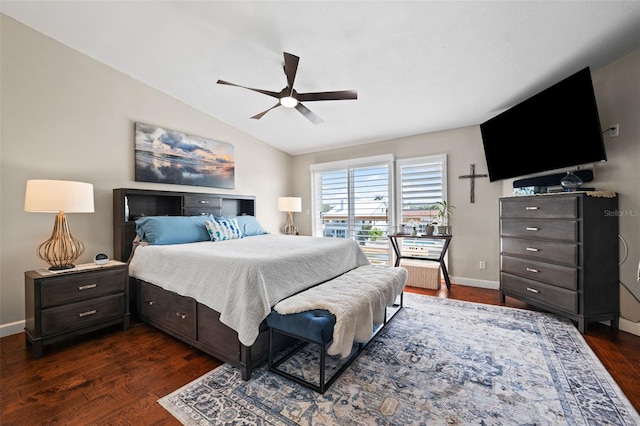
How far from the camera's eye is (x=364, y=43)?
252 cm

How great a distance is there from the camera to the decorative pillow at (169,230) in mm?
3002

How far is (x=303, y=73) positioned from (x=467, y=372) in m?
3.20

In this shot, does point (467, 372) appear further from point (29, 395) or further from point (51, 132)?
point (51, 132)

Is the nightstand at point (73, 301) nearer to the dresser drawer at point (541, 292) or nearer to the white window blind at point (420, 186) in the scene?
the white window blind at point (420, 186)

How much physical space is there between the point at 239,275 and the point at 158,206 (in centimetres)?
255

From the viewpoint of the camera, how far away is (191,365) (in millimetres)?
2059

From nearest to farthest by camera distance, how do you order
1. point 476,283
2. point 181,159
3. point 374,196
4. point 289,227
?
point 181,159 → point 476,283 → point 374,196 → point 289,227

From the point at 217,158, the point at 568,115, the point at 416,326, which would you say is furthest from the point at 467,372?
the point at 217,158

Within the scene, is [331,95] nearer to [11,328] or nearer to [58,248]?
[58,248]

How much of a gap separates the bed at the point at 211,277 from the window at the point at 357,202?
1.74 metres

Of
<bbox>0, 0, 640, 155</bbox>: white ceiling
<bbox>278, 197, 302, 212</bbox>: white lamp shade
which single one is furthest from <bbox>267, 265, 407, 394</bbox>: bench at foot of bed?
<bbox>278, 197, 302, 212</bbox>: white lamp shade

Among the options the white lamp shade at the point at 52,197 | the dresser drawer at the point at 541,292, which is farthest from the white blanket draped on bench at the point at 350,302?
the white lamp shade at the point at 52,197

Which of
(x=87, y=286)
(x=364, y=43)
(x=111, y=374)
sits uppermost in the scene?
(x=364, y=43)

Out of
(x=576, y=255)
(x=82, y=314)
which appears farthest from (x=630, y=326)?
(x=82, y=314)
